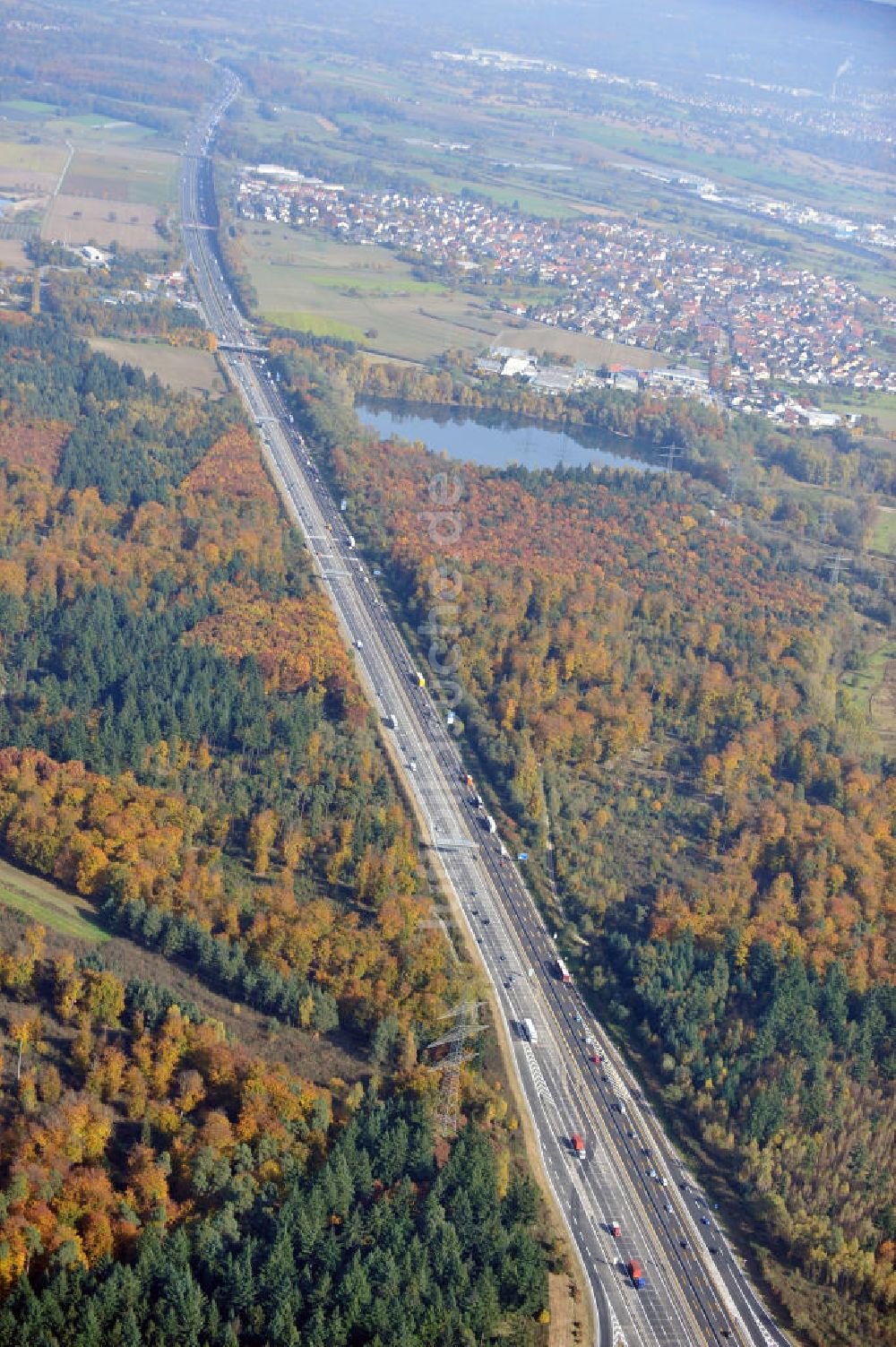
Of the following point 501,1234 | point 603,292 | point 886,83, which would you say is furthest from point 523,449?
point 501,1234

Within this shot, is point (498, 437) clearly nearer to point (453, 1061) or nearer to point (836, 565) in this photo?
point (836, 565)

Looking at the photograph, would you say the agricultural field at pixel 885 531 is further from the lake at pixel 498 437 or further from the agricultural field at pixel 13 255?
the agricultural field at pixel 13 255

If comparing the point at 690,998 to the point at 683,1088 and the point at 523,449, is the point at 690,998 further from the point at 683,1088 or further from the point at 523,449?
the point at 523,449

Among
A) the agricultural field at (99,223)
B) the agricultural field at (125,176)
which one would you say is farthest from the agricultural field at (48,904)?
the agricultural field at (125,176)

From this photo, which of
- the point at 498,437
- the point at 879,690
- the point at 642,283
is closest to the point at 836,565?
the point at 879,690

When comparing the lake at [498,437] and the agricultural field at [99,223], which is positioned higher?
the agricultural field at [99,223]
